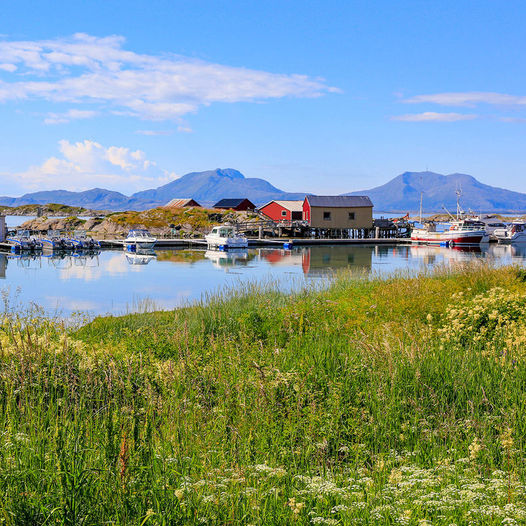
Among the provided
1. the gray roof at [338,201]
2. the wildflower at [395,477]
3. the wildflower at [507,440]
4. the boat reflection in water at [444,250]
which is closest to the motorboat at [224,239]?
the boat reflection in water at [444,250]

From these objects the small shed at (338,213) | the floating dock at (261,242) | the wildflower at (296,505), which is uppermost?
the small shed at (338,213)

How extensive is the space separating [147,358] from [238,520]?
6.24 metres

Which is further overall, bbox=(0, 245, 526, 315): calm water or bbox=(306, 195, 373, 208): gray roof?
bbox=(306, 195, 373, 208): gray roof

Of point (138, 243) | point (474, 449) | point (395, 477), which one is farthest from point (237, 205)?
point (395, 477)

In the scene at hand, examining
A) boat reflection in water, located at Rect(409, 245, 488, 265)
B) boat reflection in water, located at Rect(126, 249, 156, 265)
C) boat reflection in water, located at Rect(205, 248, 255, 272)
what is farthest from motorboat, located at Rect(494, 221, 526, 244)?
boat reflection in water, located at Rect(126, 249, 156, 265)

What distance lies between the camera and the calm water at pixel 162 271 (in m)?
34.4

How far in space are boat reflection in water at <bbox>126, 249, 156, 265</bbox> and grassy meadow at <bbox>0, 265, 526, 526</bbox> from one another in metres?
51.3

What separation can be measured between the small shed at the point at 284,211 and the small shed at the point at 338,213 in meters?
7.50

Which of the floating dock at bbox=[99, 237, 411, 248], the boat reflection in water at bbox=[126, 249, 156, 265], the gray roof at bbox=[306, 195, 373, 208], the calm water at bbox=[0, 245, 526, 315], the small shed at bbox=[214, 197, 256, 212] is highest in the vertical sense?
the small shed at bbox=[214, 197, 256, 212]

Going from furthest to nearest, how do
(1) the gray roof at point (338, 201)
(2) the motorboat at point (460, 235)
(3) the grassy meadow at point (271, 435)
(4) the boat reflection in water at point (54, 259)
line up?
(1) the gray roof at point (338, 201) → (2) the motorboat at point (460, 235) → (4) the boat reflection in water at point (54, 259) → (3) the grassy meadow at point (271, 435)

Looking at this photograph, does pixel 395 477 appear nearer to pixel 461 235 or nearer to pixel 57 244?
pixel 57 244

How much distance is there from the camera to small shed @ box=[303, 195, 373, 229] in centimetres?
9719

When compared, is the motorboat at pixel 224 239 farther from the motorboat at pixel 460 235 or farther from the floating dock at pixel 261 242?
the motorboat at pixel 460 235

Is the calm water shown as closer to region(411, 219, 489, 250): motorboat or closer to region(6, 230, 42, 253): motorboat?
region(411, 219, 489, 250): motorboat
